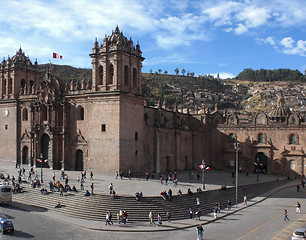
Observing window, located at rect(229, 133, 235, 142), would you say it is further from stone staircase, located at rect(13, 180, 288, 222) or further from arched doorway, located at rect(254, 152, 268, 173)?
stone staircase, located at rect(13, 180, 288, 222)

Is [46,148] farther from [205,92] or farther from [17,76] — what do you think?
[205,92]

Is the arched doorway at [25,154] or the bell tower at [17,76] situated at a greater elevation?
the bell tower at [17,76]

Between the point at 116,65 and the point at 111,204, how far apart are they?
18087 mm

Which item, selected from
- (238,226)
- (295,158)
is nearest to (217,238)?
(238,226)

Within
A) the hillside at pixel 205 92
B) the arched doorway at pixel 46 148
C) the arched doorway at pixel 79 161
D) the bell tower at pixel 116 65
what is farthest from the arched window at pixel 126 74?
the hillside at pixel 205 92

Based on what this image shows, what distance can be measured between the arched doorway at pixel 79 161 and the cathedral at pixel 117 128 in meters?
0.13

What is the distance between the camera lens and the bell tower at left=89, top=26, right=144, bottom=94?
130ft

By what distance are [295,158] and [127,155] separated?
2965 centimetres

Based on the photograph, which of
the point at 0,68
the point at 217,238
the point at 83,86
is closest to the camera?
the point at 217,238

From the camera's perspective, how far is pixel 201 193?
105ft

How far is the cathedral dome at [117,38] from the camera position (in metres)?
40.9

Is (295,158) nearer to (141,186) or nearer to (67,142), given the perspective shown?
(141,186)

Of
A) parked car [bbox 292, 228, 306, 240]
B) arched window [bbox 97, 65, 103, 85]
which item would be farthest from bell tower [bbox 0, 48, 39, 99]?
parked car [bbox 292, 228, 306, 240]

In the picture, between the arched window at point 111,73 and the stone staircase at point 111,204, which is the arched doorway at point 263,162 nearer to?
the stone staircase at point 111,204
